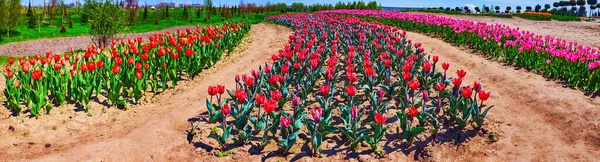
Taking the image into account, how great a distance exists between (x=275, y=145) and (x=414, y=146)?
7.34ft

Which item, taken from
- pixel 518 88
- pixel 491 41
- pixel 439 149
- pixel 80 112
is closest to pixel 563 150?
pixel 439 149

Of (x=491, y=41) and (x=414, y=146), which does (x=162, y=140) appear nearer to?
(x=414, y=146)

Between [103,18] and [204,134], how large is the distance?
15687 mm

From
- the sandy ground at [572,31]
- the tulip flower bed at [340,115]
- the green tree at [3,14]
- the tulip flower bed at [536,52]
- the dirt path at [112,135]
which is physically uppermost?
the green tree at [3,14]

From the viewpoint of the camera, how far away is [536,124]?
289 inches

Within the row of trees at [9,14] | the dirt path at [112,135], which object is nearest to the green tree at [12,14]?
the row of trees at [9,14]

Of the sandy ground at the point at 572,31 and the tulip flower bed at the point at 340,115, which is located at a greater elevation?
the sandy ground at the point at 572,31

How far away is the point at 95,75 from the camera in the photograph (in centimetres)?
899

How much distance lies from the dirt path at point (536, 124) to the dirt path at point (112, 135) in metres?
4.47

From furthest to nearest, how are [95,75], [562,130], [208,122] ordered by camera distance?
[95,75], [208,122], [562,130]

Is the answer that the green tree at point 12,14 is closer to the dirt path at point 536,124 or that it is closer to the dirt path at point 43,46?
the dirt path at point 43,46

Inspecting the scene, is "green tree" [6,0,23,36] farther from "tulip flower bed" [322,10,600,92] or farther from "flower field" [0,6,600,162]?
"tulip flower bed" [322,10,600,92]

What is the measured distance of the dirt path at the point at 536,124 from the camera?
6.20m

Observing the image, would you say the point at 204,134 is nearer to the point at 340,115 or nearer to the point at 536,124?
the point at 340,115
